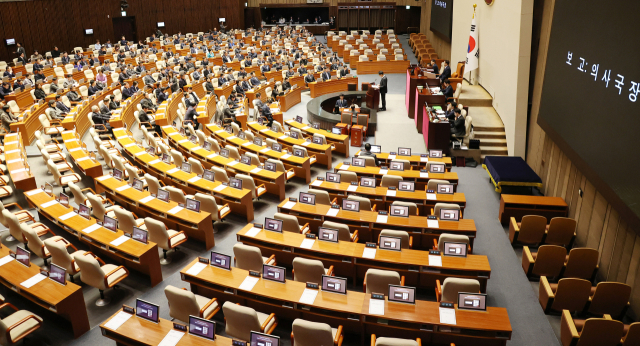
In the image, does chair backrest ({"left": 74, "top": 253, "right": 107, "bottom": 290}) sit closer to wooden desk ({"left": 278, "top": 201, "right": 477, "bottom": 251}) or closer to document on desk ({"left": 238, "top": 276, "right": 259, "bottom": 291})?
document on desk ({"left": 238, "top": 276, "right": 259, "bottom": 291})

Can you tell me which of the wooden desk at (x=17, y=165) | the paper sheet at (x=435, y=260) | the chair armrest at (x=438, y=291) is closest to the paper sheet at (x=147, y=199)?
the wooden desk at (x=17, y=165)

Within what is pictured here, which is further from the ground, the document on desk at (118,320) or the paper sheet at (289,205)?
the paper sheet at (289,205)

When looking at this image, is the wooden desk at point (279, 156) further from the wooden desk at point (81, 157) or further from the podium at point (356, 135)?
the wooden desk at point (81, 157)

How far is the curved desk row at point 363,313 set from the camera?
199 inches

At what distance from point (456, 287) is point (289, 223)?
9.75 ft

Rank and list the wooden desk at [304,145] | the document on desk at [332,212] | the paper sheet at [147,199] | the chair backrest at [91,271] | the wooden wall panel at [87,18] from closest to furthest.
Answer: the chair backrest at [91,271] < the document on desk at [332,212] < the paper sheet at [147,199] < the wooden desk at [304,145] < the wooden wall panel at [87,18]

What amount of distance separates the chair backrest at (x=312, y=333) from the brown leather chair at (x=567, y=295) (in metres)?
3.45

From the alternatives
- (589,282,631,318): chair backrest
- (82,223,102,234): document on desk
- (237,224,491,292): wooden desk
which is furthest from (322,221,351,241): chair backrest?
(82,223,102,234): document on desk

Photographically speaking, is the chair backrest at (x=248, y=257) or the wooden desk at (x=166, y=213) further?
the wooden desk at (x=166, y=213)

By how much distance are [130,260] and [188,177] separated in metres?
3.00

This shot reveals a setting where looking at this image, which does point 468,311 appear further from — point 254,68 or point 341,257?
point 254,68

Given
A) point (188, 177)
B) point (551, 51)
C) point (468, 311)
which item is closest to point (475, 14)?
point (551, 51)

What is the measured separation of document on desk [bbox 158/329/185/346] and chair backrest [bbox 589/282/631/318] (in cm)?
542

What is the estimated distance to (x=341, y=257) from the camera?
6.64 metres
